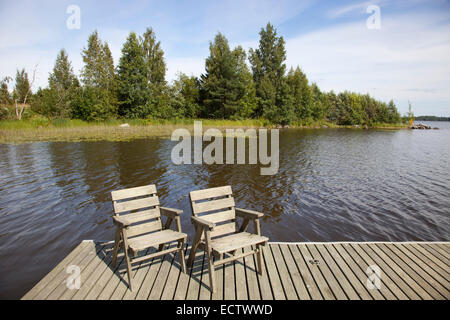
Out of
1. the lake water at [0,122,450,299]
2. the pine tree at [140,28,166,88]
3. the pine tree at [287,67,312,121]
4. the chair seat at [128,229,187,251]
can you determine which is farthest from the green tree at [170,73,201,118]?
the chair seat at [128,229,187,251]

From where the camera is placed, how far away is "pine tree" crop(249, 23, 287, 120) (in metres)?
48.2

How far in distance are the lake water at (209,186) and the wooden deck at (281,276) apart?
1.37 metres

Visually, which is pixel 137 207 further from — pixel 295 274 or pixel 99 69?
pixel 99 69

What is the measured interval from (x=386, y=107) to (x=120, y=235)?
238 feet

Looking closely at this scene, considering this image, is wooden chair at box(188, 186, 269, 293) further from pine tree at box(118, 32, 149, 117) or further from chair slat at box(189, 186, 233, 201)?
pine tree at box(118, 32, 149, 117)

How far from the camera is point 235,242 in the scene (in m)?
3.70

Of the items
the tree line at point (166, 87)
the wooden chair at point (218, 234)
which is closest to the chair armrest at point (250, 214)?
the wooden chair at point (218, 234)

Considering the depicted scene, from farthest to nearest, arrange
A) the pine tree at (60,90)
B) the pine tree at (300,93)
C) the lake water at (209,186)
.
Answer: the pine tree at (300,93), the pine tree at (60,90), the lake water at (209,186)

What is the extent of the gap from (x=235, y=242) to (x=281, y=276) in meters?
0.84

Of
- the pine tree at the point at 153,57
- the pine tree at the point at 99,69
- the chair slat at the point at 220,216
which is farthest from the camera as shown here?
the pine tree at the point at 153,57

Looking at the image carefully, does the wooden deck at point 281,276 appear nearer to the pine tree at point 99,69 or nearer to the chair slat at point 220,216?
the chair slat at point 220,216

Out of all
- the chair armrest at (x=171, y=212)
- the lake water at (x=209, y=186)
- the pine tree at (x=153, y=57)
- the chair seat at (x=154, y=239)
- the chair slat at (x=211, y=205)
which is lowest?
the lake water at (x=209, y=186)

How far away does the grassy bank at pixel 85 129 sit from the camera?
75.8 feet

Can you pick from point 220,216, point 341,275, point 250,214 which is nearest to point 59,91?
point 220,216
